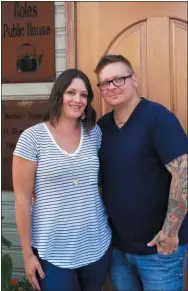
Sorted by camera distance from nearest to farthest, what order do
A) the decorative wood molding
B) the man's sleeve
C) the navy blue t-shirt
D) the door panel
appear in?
the man's sleeve < the navy blue t-shirt < the door panel < the decorative wood molding

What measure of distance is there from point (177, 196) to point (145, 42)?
4.35 ft

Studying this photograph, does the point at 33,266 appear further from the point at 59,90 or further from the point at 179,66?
the point at 179,66

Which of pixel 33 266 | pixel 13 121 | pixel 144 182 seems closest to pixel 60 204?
pixel 33 266

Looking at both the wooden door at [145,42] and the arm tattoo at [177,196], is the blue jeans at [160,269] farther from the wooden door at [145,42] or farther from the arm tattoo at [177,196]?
the wooden door at [145,42]

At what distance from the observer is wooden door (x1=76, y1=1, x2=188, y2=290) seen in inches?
103

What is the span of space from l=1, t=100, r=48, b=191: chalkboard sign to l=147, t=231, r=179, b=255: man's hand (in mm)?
1376

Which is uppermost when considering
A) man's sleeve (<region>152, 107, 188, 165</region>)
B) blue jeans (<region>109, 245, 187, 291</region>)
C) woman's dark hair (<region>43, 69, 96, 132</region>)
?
woman's dark hair (<region>43, 69, 96, 132</region>)

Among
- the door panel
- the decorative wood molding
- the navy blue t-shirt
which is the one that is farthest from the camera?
the decorative wood molding

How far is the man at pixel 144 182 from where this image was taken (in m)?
1.88

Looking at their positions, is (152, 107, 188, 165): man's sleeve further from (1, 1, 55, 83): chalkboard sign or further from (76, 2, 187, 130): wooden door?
(1, 1, 55, 83): chalkboard sign

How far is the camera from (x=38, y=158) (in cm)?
187

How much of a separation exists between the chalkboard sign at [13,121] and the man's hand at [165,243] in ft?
4.51

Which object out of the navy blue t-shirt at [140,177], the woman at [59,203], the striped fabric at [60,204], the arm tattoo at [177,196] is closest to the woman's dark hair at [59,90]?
the woman at [59,203]

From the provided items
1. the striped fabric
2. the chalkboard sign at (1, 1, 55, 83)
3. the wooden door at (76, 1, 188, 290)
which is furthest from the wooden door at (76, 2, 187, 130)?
the striped fabric
